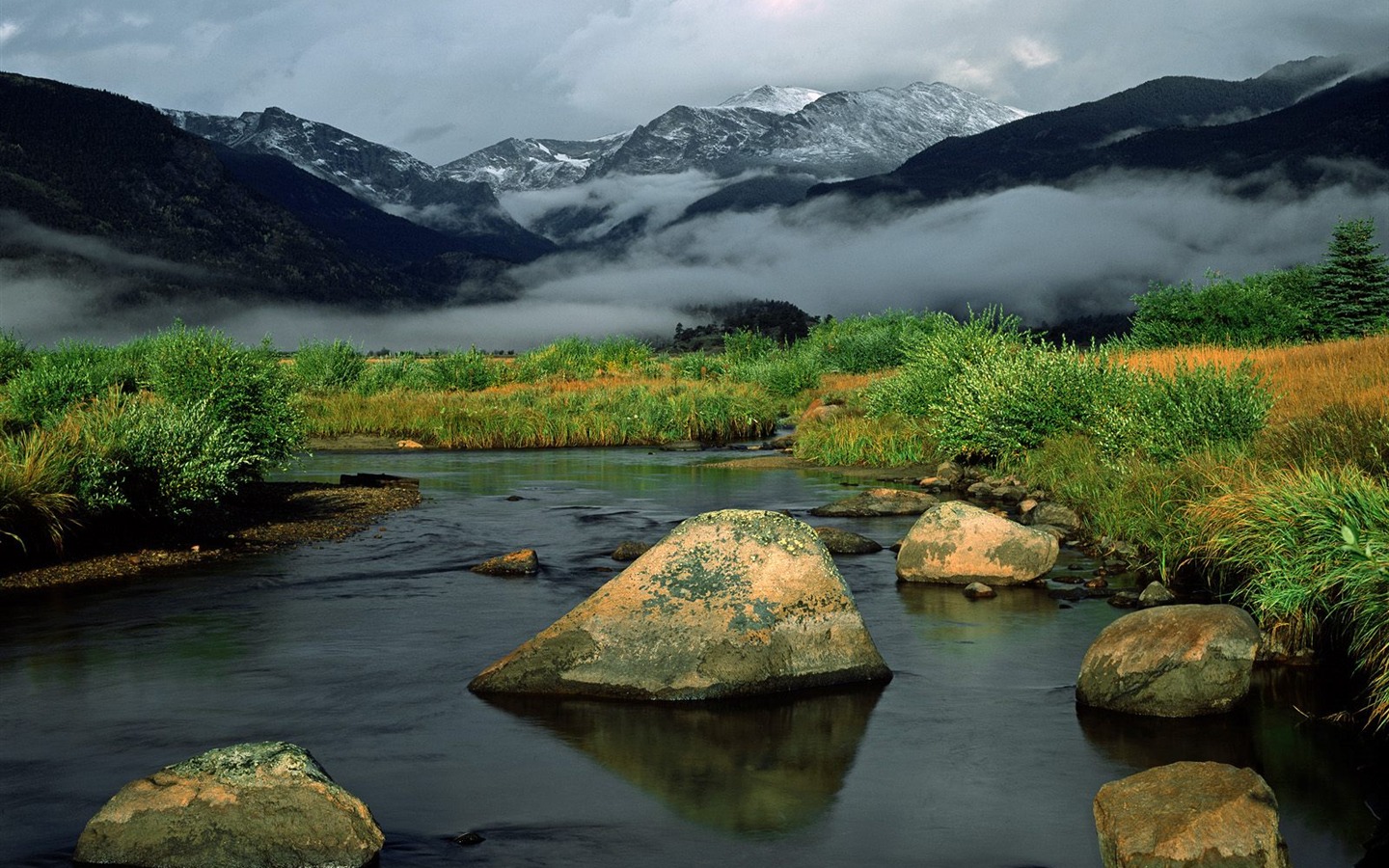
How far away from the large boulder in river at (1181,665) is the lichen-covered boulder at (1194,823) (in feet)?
9.62

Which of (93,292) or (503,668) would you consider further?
(93,292)

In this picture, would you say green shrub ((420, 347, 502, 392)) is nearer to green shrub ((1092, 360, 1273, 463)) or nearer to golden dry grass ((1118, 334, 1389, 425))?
golden dry grass ((1118, 334, 1389, 425))

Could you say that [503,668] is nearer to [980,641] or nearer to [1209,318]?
[980,641]

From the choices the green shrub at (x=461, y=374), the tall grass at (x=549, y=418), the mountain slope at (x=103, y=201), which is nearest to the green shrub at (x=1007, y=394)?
the tall grass at (x=549, y=418)

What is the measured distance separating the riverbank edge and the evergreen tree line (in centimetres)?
3464

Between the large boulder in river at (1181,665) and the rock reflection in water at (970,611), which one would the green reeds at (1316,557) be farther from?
the rock reflection in water at (970,611)

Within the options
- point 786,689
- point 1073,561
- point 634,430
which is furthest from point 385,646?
point 634,430

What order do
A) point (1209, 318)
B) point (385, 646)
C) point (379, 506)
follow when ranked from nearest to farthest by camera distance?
1. point (385, 646)
2. point (379, 506)
3. point (1209, 318)

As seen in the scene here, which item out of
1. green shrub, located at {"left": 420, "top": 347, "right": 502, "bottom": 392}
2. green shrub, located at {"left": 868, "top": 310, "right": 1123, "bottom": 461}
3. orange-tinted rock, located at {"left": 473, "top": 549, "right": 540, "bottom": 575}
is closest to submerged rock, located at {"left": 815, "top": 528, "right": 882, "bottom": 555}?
orange-tinted rock, located at {"left": 473, "top": 549, "right": 540, "bottom": 575}

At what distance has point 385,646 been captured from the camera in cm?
1309

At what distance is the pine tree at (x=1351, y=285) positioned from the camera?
53.8 metres

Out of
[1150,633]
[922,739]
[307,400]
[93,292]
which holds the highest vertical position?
[93,292]

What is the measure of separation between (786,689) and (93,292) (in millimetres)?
183951

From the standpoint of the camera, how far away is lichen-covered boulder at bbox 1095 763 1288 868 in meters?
6.93
